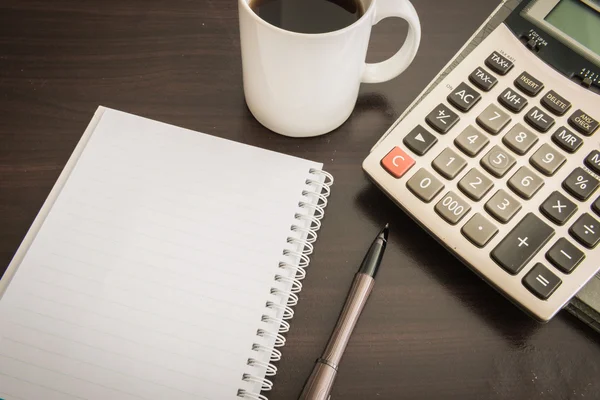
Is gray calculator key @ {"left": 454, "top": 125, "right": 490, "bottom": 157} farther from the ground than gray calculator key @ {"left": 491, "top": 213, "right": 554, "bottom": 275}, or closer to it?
farther from the ground

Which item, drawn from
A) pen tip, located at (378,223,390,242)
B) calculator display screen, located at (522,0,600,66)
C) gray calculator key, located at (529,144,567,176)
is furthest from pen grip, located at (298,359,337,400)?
calculator display screen, located at (522,0,600,66)

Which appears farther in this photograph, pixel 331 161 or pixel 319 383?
pixel 331 161

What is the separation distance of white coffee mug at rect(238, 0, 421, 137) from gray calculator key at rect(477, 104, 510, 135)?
3.0 inches

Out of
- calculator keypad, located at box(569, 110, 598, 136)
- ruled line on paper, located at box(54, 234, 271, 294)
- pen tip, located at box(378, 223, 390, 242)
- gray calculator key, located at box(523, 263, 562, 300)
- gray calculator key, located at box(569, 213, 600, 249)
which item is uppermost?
calculator keypad, located at box(569, 110, 598, 136)

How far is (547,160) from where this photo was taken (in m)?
0.44

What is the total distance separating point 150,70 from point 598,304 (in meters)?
0.41

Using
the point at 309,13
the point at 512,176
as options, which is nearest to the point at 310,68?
the point at 309,13

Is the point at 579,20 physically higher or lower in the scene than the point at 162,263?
higher

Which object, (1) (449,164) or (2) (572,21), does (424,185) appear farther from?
(2) (572,21)

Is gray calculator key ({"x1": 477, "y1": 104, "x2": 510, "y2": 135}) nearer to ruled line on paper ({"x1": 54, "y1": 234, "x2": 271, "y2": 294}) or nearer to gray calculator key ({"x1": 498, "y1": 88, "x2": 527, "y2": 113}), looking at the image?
gray calculator key ({"x1": 498, "y1": 88, "x2": 527, "y2": 113})

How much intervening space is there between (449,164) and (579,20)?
0.55ft

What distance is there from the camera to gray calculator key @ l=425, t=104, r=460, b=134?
1.48 ft

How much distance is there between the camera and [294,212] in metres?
0.45

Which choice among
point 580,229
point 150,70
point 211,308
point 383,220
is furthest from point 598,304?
point 150,70
